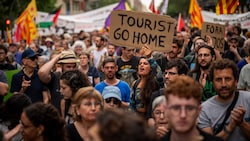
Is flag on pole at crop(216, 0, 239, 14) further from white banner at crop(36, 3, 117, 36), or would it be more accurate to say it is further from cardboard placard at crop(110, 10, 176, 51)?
white banner at crop(36, 3, 117, 36)

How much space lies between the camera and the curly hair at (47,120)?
462 centimetres

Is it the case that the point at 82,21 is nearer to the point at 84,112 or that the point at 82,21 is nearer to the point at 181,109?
the point at 84,112

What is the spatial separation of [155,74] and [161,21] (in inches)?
50.3

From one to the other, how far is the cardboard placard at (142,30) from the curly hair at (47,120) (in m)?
4.15

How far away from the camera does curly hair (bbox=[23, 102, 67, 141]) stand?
182 inches

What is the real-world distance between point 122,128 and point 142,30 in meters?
5.99

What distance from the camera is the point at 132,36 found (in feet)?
29.3

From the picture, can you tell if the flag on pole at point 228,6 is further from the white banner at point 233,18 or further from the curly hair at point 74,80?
the curly hair at point 74,80

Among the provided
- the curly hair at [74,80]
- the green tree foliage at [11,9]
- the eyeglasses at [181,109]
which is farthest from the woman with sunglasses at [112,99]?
the green tree foliage at [11,9]

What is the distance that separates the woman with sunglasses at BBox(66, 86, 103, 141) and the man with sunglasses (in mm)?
2813

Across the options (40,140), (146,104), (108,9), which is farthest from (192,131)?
(108,9)

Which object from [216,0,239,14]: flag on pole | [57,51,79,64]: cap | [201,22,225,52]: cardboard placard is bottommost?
[57,51,79,64]: cap

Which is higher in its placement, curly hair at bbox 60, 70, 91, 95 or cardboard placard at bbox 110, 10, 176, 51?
cardboard placard at bbox 110, 10, 176, 51

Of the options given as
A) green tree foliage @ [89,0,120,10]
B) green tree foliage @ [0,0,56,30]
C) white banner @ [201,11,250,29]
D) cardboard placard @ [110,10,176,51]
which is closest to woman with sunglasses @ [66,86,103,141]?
cardboard placard @ [110,10,176,51]
